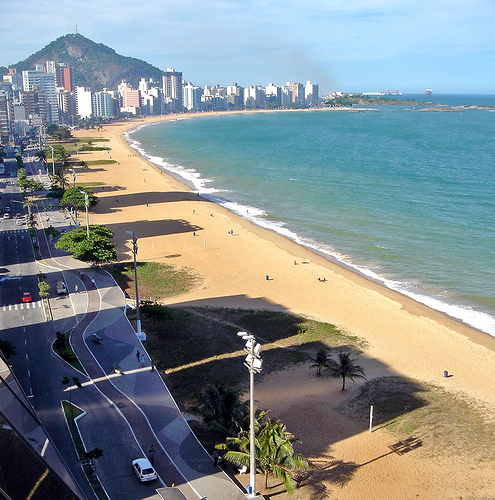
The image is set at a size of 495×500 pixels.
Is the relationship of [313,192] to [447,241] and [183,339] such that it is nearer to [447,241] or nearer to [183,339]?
[447,241]

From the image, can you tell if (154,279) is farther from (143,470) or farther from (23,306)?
(143,470)

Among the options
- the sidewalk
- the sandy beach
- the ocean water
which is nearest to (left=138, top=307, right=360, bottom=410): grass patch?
the sidewalk

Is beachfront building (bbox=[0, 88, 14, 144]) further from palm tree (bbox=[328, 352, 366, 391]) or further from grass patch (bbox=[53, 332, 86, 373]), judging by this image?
palm tree (bbox=[328, 352, 366, 391])

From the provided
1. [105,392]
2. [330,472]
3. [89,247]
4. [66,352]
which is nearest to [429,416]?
[330,472]

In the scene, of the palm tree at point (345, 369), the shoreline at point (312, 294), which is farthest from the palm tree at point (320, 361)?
the shoreline at point (312, 294)

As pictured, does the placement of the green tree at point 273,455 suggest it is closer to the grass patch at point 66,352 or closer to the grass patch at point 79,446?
the grass patch at point 79,446
